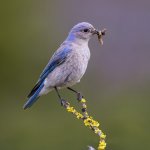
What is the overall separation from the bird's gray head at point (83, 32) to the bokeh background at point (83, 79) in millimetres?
2618

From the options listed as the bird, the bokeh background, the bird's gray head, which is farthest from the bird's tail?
the bokeh background

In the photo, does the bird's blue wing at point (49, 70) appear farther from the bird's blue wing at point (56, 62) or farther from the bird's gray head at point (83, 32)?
the bird's gray head at point (83, 32)

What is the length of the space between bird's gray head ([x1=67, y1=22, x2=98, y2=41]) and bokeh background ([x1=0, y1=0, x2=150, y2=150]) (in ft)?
8.59

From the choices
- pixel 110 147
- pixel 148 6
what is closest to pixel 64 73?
→ pixel 110 147

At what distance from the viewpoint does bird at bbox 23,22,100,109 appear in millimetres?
8148

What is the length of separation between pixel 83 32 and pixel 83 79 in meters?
4.60

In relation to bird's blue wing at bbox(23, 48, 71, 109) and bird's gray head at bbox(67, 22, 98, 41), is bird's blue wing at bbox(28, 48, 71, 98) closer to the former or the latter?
bird's blue wing at bbox(23, 48, 71, 109)

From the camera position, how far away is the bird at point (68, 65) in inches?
321

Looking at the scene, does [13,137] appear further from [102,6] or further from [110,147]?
[102,6]

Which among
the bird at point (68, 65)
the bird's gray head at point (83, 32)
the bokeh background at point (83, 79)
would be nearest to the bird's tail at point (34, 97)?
the bird at point (68, 65)

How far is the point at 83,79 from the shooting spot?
1296 centimetres

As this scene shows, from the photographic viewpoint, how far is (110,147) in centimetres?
1062

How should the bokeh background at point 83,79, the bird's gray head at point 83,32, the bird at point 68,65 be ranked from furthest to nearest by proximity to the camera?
the bokeh background at point 83,79 → the bird's gray head at point 83,32 → the bird at point 68,65

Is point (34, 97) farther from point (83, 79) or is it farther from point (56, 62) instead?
point (83, 79)
